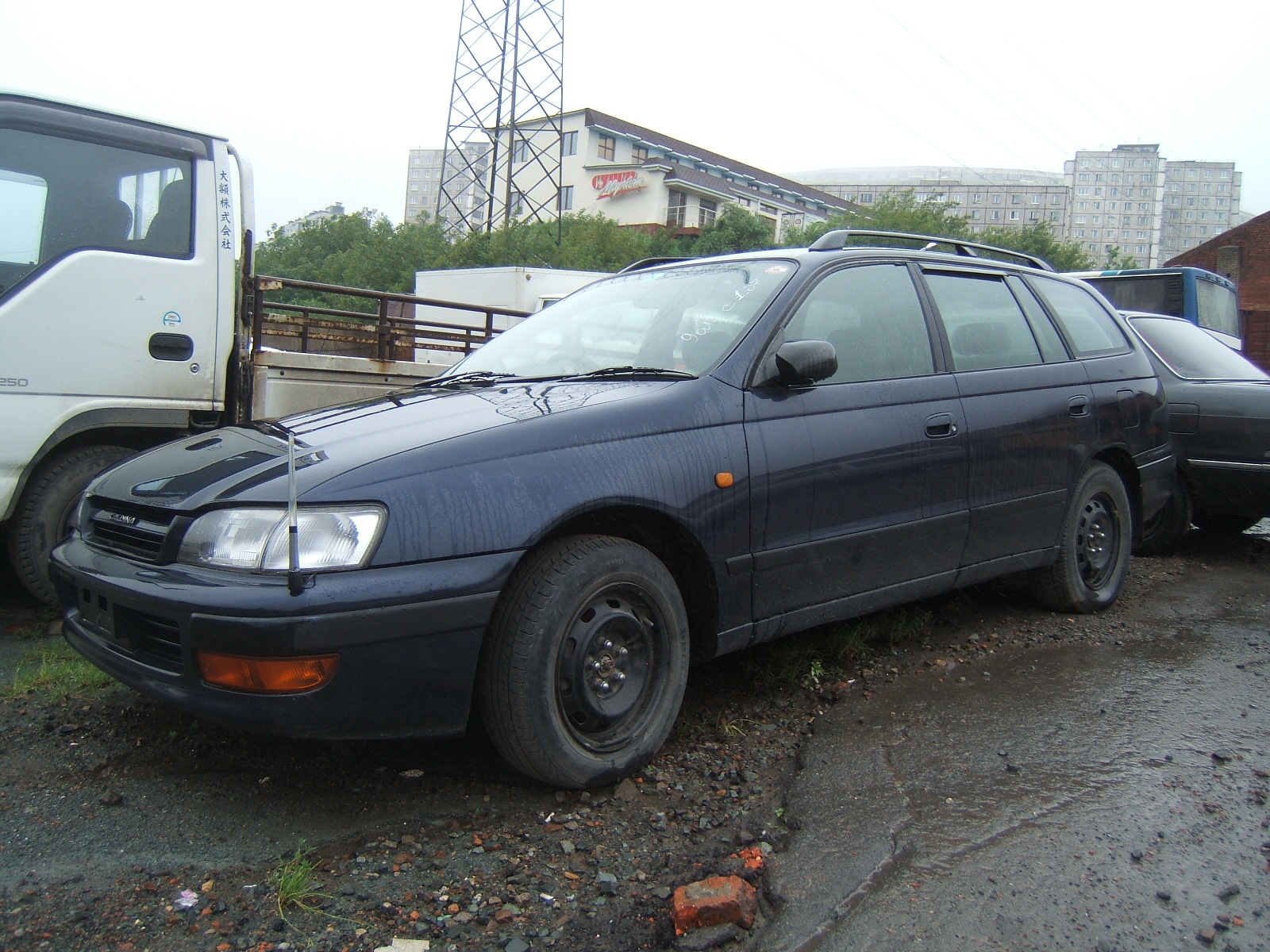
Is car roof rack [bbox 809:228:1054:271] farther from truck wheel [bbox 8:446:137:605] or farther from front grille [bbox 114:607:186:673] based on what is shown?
truck wheel [bbox 8:446:137:605]

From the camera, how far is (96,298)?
174 inches

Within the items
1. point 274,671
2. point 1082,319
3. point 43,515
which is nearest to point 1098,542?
point 1082,319

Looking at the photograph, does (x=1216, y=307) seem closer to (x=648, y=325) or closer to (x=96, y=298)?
(x=648, y=325)

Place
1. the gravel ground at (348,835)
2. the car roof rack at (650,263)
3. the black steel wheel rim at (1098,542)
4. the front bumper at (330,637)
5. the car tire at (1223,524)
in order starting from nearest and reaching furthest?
1. the gravel ground at (348,835)
2. the front bumper at (330,637)
3. the car roof rack at (650,263)
4. the black steel wheel rim at (1098,542)
5. the car tire at (1223,524)

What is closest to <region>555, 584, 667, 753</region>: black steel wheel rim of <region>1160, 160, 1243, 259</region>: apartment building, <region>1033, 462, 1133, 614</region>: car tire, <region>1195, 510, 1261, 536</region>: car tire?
<region>1033, 462, 1133, 614</region>: car tire

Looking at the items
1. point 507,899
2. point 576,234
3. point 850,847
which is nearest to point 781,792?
point 850,847

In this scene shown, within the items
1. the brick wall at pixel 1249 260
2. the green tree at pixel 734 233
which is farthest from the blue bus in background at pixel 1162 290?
the green tree at pixel 734 233

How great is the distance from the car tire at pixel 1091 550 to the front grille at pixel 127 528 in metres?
3.80

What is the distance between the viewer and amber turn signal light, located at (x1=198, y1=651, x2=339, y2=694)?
2.32m

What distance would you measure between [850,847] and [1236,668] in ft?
8.32

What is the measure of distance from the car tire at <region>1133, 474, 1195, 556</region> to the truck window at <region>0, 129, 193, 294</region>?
6067 mm

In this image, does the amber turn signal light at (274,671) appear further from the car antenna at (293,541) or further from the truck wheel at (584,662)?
the truck wheel at (584,662)

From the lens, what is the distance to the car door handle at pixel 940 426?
3.69 meters

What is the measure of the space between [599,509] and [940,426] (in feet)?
5.40
